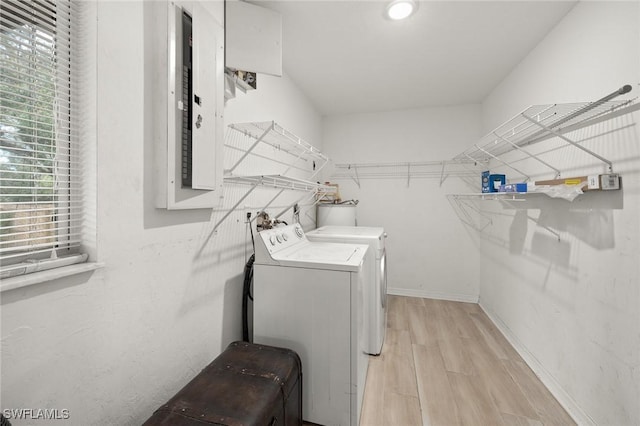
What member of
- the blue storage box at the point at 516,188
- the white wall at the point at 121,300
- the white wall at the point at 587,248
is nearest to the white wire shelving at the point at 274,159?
the white wall at the point at 121,300

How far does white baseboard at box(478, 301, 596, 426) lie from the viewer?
59.5 inches

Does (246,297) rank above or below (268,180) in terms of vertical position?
below

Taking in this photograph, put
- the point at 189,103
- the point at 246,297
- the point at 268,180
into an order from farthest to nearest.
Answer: the point at 246,297
the point at 268,180
the point at 189,103

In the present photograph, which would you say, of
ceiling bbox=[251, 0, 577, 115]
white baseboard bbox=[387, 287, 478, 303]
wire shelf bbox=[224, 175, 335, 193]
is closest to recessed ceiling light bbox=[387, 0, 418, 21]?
ceiling bbox=[251, 0, 577, 115]

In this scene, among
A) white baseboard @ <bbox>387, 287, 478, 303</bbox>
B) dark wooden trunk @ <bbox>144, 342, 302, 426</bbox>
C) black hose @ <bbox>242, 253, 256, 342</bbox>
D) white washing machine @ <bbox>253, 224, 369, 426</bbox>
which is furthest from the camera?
white baseboard @ <bbox>387, 287, 478, 303</bbox>

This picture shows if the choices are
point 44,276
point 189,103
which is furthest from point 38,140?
point 189,103

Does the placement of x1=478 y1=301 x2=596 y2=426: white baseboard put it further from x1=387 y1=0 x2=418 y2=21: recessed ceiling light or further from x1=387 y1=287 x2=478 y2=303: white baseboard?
x1=387 y1=0 x2=418 y2=21: recessed ceiling light

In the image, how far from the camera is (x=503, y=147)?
2553 millimetres

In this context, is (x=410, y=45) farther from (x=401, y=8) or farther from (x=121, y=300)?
(x=121, y=300)

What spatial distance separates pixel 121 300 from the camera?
0.98 meters

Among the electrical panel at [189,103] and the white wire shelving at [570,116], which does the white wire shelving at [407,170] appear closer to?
the white wire shelving at [570,116]

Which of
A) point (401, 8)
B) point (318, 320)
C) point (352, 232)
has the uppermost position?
point (401, 8)

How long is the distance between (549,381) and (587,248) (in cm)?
103

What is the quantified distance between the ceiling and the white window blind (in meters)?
1.27
